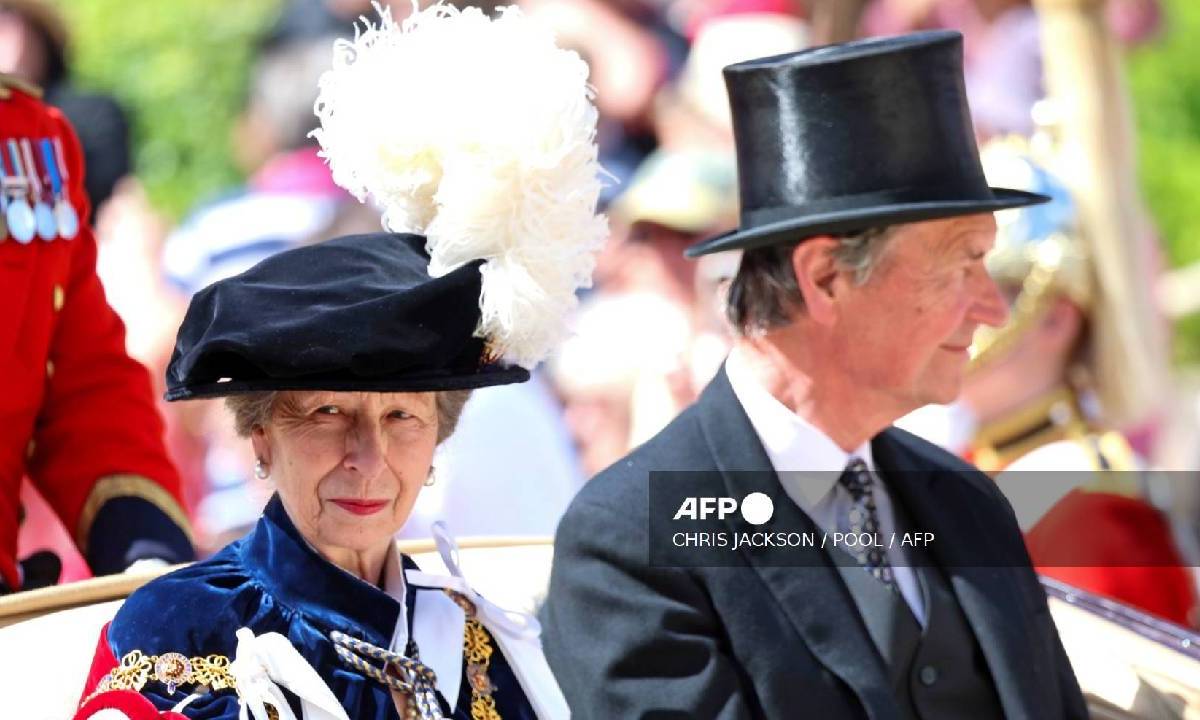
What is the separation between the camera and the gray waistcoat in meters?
3.32

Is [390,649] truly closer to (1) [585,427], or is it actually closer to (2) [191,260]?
(1) [585,427]

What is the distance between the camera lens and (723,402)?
3.49m

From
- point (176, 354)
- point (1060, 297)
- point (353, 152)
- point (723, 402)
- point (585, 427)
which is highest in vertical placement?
point (353, 152)

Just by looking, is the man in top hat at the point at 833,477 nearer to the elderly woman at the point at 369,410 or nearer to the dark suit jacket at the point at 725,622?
the dark suit jacket at the point at 725,622

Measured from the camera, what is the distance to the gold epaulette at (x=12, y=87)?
379 centimetres

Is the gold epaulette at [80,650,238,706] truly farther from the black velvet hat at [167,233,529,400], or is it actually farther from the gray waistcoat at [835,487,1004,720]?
the gray waistcoat at [835,487,1004,720]

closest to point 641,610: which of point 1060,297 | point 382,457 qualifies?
point 382,457

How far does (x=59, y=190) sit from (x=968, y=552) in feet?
5.65

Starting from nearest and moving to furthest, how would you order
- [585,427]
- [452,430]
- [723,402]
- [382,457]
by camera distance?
[382,457]
[452,430]
[723,402]
[585,427]

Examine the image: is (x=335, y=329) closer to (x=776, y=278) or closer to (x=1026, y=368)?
(x=776, y=278)

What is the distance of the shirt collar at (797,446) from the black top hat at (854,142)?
0.89 ft

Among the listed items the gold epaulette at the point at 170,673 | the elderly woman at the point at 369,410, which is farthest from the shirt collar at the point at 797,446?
the gold epaulette at the point at 170,673

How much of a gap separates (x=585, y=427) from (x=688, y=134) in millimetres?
1285

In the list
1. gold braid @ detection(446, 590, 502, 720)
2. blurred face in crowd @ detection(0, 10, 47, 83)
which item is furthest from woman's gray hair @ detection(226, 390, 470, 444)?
blurred face in crowd @ detection(0, 10, 47, 83)
